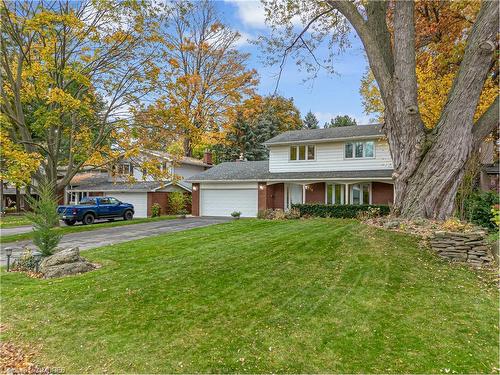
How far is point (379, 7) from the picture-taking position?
29.1 feet

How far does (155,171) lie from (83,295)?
1187 cm

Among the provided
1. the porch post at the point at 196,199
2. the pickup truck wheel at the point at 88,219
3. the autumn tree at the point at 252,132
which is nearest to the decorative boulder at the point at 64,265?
the pickup truck wheel at the point at 88,219

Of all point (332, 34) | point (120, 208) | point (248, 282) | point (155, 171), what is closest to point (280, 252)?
point (248, 282)

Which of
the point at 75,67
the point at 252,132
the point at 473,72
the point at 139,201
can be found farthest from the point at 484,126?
the point at 252,132

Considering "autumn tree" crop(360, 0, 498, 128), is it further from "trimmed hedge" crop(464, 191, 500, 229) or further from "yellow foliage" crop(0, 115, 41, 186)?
"yellow foliage" crop(0, 115, 41, 186)

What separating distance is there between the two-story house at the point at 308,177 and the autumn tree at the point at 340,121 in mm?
24242

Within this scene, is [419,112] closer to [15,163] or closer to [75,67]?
[15,163]

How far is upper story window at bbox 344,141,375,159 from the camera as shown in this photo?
Answer: 2036 cm

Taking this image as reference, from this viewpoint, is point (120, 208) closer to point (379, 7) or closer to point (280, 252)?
point (280, 252)

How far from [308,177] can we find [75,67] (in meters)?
14.3

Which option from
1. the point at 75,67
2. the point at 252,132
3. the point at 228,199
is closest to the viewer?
the point at 75,67

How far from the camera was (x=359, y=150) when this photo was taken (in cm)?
2073

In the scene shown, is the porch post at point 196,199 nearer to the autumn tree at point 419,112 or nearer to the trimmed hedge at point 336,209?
the trimmed hedge at point 336,209

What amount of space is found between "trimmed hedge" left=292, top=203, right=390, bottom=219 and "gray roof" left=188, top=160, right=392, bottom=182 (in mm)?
1787
